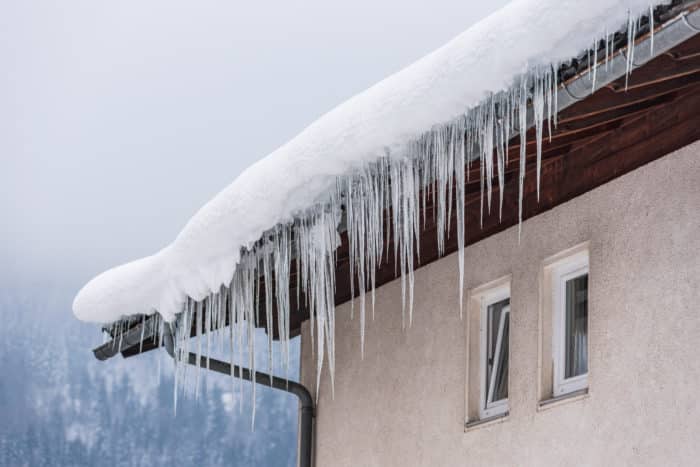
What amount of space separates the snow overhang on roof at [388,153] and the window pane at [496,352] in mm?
533

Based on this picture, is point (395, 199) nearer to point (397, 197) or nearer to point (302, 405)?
point (397, 197)

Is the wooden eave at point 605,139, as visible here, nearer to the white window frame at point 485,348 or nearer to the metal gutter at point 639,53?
the metal gutter at point 639,53

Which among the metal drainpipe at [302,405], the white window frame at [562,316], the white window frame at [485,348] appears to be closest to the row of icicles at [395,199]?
the white window frame at [485,348]

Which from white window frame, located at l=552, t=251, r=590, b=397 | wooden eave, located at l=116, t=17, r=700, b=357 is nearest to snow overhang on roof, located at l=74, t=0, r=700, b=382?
wooden eave, located at l=116, t=17, r=700, b=357

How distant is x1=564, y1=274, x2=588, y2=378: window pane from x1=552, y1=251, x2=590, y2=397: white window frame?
0.06 feet

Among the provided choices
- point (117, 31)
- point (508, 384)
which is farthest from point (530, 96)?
point (117, 31)

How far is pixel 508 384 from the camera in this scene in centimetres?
675

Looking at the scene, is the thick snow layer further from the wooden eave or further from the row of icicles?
the wooden eave

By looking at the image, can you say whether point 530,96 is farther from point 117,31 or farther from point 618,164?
point 117,31

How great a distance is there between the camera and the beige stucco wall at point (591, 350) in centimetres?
550

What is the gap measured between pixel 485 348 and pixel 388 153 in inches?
82.0

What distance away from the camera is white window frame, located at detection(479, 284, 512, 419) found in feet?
23.1

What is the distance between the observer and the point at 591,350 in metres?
6.05

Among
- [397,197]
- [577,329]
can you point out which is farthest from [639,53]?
[577,329]
